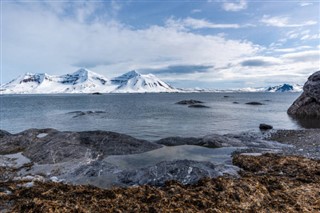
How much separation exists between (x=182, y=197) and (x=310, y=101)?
52.2m

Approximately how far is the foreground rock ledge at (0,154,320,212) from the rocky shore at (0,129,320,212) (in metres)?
0.04

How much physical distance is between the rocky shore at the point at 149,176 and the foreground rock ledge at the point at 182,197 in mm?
38

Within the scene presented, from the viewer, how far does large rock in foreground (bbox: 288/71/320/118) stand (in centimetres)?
5062

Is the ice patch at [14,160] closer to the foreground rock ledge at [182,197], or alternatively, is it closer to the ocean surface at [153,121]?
the foreground rock ledge at [182,197]

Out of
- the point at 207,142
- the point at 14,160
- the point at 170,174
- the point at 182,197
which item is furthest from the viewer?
the point at 207,142

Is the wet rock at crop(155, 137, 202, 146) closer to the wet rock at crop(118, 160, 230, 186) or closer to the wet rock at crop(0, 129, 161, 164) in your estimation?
the wet rock at crop(0, 129, 161, 164)

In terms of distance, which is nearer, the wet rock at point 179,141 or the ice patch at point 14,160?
the ice patch at point 14,160

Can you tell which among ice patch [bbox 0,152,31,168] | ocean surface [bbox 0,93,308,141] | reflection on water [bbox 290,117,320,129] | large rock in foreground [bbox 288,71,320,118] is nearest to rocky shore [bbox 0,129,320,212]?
ice patch [bbox 0,152,31,168]

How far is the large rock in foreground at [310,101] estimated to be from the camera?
166 feet

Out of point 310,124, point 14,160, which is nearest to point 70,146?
point 14,160

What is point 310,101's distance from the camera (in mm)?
52562

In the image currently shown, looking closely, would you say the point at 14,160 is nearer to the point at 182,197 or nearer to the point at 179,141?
the point at 179,141

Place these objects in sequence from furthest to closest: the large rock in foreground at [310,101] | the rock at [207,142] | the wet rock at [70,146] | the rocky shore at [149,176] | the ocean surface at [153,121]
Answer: the large rock in foreground at [310,101]
the ocean surface at [153,121]
the rock at [207,142]
the wet rock at [70,146]
the rocky shore at [149,176]

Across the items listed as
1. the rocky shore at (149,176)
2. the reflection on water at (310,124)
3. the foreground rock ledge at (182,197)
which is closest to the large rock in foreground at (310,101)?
the reflection on water at (310,124)
